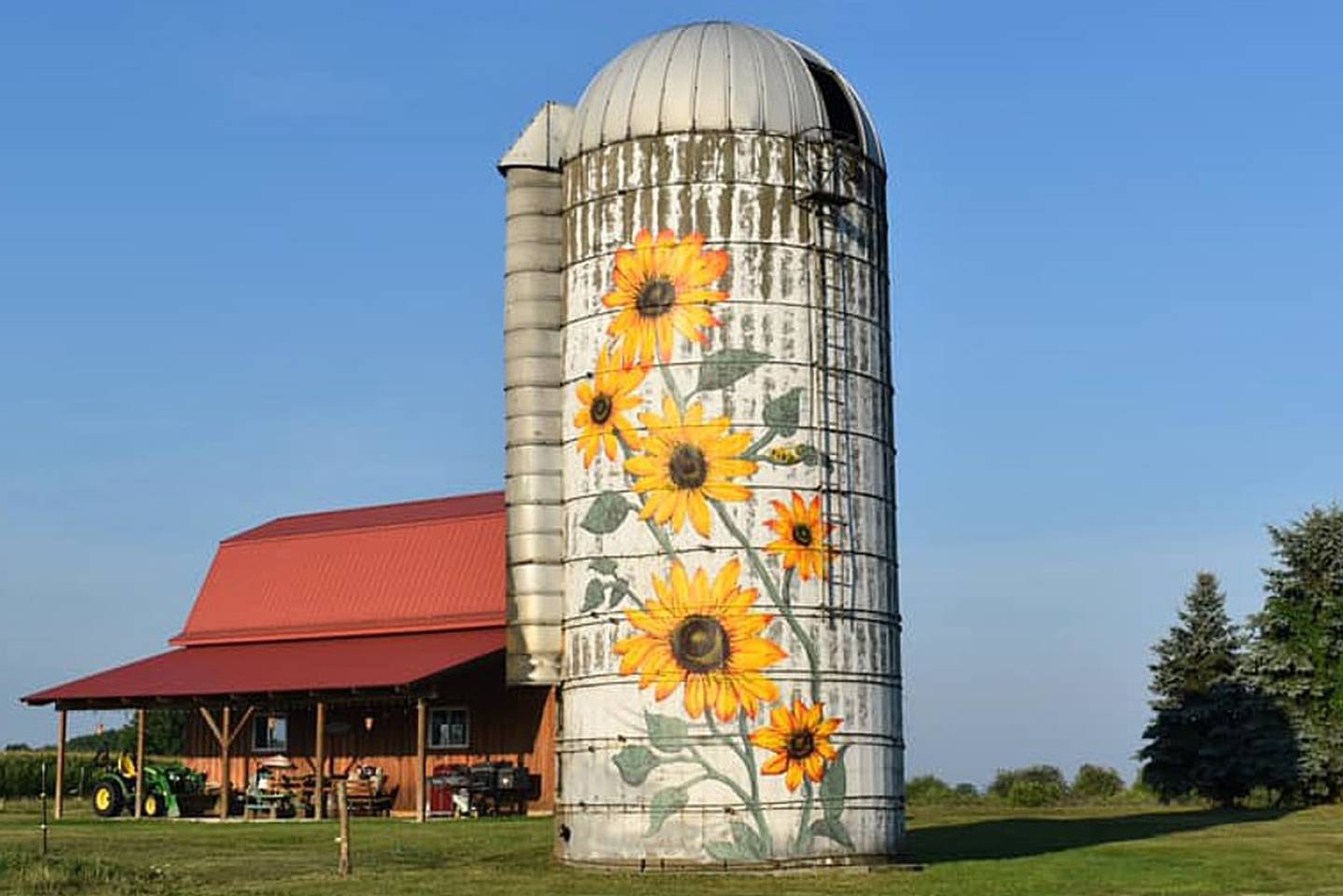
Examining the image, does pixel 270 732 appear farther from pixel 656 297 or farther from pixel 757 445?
pixel 757 445

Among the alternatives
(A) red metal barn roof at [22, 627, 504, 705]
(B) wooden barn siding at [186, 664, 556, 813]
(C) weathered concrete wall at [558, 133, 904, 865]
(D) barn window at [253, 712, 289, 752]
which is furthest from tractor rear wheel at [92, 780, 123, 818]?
(C) weathered concrete wall at [558, 133, 904, 865]

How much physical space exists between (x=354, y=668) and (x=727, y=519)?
21.7 meters

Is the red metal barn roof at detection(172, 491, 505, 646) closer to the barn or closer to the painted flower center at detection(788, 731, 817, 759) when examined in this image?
the barn

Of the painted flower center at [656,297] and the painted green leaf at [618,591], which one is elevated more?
the painted flower center at [656,297]

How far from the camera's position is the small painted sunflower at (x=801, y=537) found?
87.2ft

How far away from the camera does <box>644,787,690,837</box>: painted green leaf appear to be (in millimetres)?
26156

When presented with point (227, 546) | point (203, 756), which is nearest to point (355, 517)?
point (227, 546)

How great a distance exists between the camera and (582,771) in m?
27.3

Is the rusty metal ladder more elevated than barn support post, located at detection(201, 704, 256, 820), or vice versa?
the rusty metal ladder

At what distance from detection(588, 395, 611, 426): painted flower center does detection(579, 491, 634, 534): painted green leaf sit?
1.20 meters

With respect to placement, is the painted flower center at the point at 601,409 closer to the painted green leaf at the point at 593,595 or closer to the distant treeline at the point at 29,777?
the painted green leaf at the point at 593,595

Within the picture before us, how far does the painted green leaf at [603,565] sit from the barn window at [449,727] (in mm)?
20262

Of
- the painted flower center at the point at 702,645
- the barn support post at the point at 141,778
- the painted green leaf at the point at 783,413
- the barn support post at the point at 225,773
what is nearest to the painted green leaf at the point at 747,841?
the painted flower center at the point at 702,645

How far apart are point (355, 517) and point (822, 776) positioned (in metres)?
32.6
